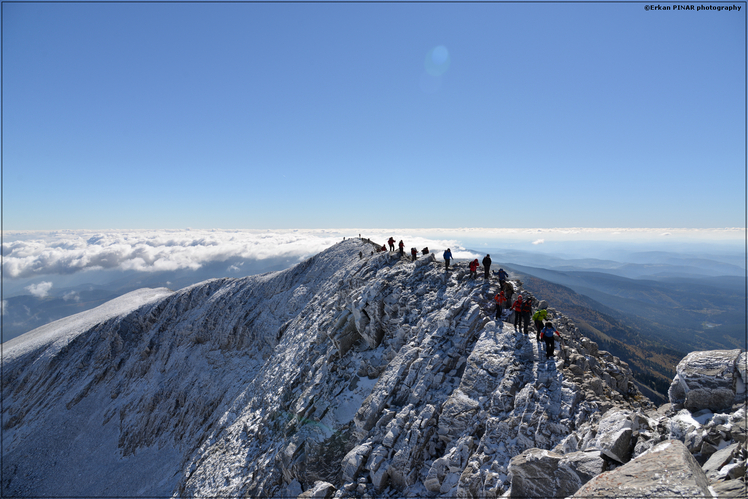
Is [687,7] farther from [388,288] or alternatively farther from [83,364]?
[83,364]

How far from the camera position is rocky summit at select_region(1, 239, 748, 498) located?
970cm

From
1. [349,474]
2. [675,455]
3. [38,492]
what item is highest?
[675,455]

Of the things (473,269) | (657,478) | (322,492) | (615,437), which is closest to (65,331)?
(322,492)

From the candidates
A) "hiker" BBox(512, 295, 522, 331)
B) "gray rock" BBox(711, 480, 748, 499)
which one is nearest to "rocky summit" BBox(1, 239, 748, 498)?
"gray rock" BBox(711, 480, 748, 499)

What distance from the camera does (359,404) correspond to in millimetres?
21422

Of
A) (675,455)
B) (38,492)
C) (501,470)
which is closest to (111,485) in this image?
(38,492)

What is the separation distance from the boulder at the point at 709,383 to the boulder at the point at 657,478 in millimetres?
3292

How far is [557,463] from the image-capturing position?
32.3 ft

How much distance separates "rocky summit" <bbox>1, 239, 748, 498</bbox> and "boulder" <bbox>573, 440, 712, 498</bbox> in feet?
0.14

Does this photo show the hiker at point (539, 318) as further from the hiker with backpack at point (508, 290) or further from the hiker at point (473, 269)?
the hiker at point (473, 269)

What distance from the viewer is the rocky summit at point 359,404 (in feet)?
31.8

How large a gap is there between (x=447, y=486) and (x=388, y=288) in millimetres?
15721

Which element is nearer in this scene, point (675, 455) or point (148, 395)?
point (675, 455)

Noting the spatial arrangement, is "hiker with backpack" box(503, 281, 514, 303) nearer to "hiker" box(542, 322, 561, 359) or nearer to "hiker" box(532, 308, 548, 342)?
"hiker" box(532, 308, 548, 342)
